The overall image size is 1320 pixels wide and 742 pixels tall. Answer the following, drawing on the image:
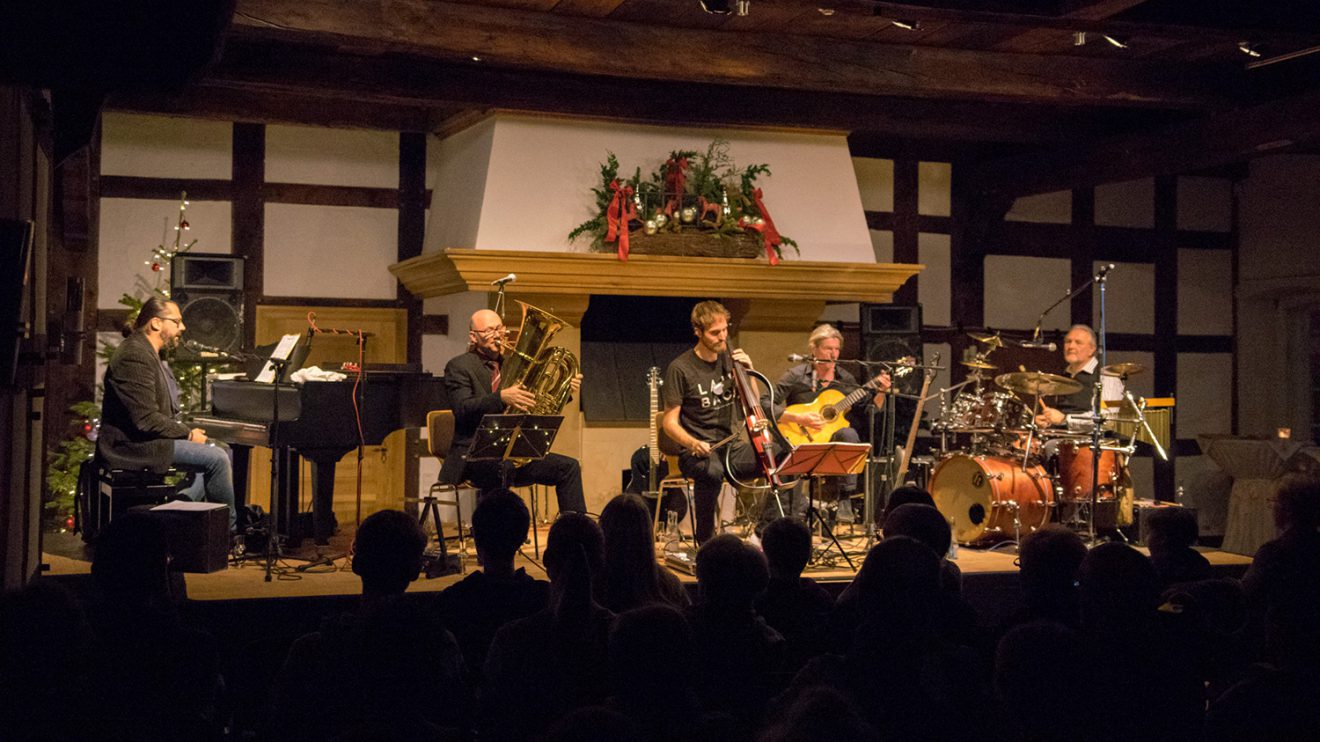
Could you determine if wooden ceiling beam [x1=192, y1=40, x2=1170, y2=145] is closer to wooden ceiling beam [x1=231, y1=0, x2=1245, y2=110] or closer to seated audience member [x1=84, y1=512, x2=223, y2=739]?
wooden ceiling beam [x1=231, y1=0, x2=1245, y2=110]

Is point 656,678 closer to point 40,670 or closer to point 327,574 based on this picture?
point 40,670

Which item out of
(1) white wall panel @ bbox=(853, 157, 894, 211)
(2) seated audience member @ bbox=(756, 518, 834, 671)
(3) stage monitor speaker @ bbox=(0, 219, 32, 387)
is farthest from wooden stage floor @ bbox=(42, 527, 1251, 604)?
(1) white wall panel @ bbox=(853, 157, 894, 211)

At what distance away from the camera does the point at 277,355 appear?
6.48 meters

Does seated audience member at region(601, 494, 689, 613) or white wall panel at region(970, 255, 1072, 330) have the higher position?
white wall panel at region(970, 255, 1072, 330)

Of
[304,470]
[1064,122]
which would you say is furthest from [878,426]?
[304,470]

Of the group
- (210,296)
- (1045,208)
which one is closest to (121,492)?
(210,296)

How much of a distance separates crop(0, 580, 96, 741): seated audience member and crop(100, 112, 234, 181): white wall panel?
668cm

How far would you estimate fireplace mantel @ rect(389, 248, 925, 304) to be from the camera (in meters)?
8.09

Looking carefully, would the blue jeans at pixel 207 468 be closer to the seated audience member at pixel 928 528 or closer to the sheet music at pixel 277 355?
the sheet music at pixel 277 355

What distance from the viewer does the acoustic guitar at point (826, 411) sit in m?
7.04

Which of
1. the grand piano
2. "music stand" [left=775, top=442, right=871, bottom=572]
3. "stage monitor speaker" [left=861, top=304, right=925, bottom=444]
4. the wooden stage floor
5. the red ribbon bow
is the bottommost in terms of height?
the wooden stage floor

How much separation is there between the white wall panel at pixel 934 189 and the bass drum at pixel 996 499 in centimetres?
313

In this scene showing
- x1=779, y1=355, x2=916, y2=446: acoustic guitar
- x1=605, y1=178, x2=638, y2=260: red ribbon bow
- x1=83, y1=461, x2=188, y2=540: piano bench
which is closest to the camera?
x1=83, y1=461, x2=188, y2=540: piano bench

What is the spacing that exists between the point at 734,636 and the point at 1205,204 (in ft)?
31.0
